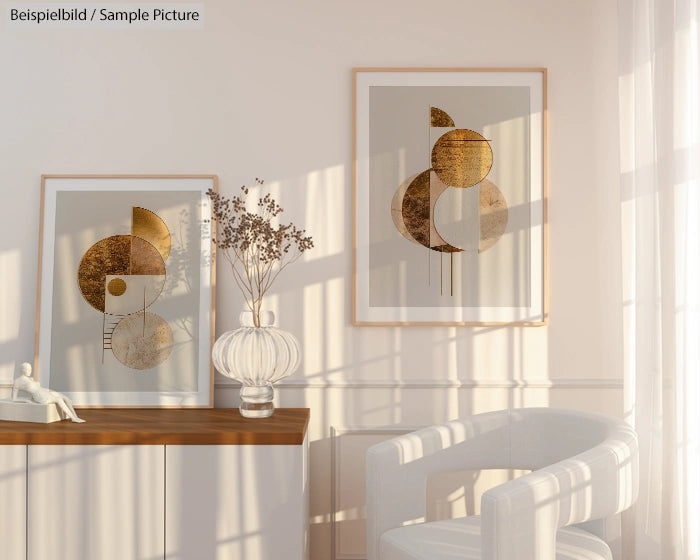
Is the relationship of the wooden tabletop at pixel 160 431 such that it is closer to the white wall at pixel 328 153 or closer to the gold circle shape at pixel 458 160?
the white wall at pixel 328 153

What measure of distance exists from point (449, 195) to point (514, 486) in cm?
130

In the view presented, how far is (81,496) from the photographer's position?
214cm

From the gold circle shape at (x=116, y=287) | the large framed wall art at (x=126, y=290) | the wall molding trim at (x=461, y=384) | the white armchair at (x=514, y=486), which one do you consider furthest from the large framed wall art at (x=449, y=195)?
the gold circle shape at (x=116, y=287)

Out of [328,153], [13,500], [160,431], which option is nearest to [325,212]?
[328,153]

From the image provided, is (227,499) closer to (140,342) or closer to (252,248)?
(140,342)

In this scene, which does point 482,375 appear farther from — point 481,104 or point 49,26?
point 49,26

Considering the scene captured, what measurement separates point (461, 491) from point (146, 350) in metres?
1.36

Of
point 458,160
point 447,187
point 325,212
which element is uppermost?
point 458,160

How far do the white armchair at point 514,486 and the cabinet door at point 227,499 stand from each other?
30 centimetres

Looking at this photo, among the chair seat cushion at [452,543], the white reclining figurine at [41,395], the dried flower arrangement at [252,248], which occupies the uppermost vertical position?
the dried flower arrangement at [252,248]

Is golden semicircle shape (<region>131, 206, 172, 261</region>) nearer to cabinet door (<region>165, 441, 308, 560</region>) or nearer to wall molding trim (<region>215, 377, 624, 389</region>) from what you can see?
wall molding trim (<region>215, 377, 624, 389</region>)

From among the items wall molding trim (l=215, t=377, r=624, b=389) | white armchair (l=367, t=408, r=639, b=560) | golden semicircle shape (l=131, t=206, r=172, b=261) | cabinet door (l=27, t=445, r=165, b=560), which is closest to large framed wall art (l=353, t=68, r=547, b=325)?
wall molding trim (l=215, t=377, r=624, b=389)

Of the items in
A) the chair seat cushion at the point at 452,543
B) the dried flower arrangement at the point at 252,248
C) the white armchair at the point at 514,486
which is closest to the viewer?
the white armchair at the point at 514,486

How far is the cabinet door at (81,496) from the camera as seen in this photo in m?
2.14
